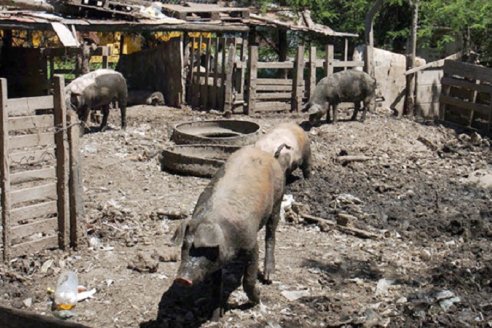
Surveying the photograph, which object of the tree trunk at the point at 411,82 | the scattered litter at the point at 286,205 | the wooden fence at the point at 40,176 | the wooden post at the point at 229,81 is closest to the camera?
the wooden fence at the point at 40,176

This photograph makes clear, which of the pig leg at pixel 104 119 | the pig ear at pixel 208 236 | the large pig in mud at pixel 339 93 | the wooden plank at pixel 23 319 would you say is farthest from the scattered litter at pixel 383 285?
Answer: the pig leg at pixel 104 119

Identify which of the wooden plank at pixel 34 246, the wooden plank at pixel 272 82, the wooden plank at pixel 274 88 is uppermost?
the wooden plank at pixel 272 82

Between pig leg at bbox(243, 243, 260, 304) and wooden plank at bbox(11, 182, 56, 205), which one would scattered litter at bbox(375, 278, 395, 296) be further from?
wooden plank at bbox(11, 182, 56, 205)

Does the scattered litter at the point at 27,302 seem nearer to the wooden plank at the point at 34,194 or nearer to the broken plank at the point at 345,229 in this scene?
the wooden plank at the point at 34,194

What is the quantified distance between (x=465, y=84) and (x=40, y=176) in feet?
40.7

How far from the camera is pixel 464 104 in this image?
17625mm

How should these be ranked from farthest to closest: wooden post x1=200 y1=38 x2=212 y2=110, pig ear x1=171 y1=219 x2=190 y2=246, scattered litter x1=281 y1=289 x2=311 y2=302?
wooden post x1=200 y1=38 x2=212 y2=110 < scattered litter x1=281 y1=289 x2=311 y2=302 < pig ear x1=171 y1=219 x2=190 y2=246

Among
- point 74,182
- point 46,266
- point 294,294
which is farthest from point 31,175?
point 294,294

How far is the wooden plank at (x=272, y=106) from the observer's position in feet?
58.0

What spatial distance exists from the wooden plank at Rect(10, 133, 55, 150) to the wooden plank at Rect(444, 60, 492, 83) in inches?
466

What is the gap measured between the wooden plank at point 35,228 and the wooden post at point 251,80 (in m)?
9.65

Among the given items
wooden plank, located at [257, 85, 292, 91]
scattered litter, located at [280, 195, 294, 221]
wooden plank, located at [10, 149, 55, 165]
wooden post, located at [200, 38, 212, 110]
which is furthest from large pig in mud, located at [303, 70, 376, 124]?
wooden plank, located at [10, 149, 55, 165]

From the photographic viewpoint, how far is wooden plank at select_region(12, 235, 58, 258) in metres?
7.81

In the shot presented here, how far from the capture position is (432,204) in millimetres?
10914
